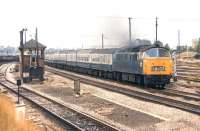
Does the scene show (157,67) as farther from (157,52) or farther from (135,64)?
(135,64)

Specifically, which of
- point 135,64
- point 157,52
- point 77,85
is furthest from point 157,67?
point 77,85

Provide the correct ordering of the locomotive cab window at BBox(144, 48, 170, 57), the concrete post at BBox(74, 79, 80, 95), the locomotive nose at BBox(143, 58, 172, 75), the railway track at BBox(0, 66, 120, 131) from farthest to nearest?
the locomotive cab window at BBox(144, 48, 170, 57)
the locomotive nose at BBox(143, 58, 172, 75)
the concrete post at BBox(74, 79, 80, 95)
the railway track at BBox(0, 66, 120, 131)

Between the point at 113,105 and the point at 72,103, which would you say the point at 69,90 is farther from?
the point at 113,105

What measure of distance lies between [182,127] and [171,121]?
3.04 feet

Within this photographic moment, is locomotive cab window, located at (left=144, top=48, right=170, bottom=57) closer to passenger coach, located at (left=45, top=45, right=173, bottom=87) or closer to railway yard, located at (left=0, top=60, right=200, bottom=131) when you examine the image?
passenger coach, located at (left=45, top=45, right=173, bottom=87)

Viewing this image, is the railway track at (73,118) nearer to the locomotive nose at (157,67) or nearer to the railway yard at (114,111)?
the railway yard at (114,111)

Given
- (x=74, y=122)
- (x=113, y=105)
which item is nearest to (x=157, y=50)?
(x=113, y=105)

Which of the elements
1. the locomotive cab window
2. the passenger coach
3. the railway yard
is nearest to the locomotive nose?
the passenger coach

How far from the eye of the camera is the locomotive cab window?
963 inches

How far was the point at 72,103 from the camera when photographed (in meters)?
→ 19.8

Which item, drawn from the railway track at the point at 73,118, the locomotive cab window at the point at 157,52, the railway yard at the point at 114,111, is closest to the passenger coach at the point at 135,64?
the locomotive cab window at the point at 157,52

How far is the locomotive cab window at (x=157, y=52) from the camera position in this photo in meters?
24.5

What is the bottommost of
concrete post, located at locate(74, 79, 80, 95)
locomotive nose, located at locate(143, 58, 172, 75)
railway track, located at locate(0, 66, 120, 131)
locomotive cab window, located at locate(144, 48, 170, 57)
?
railway track, located at locate(0, 66, 120, 131)

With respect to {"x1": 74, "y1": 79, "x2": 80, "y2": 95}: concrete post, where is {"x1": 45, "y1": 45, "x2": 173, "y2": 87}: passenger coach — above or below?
above
